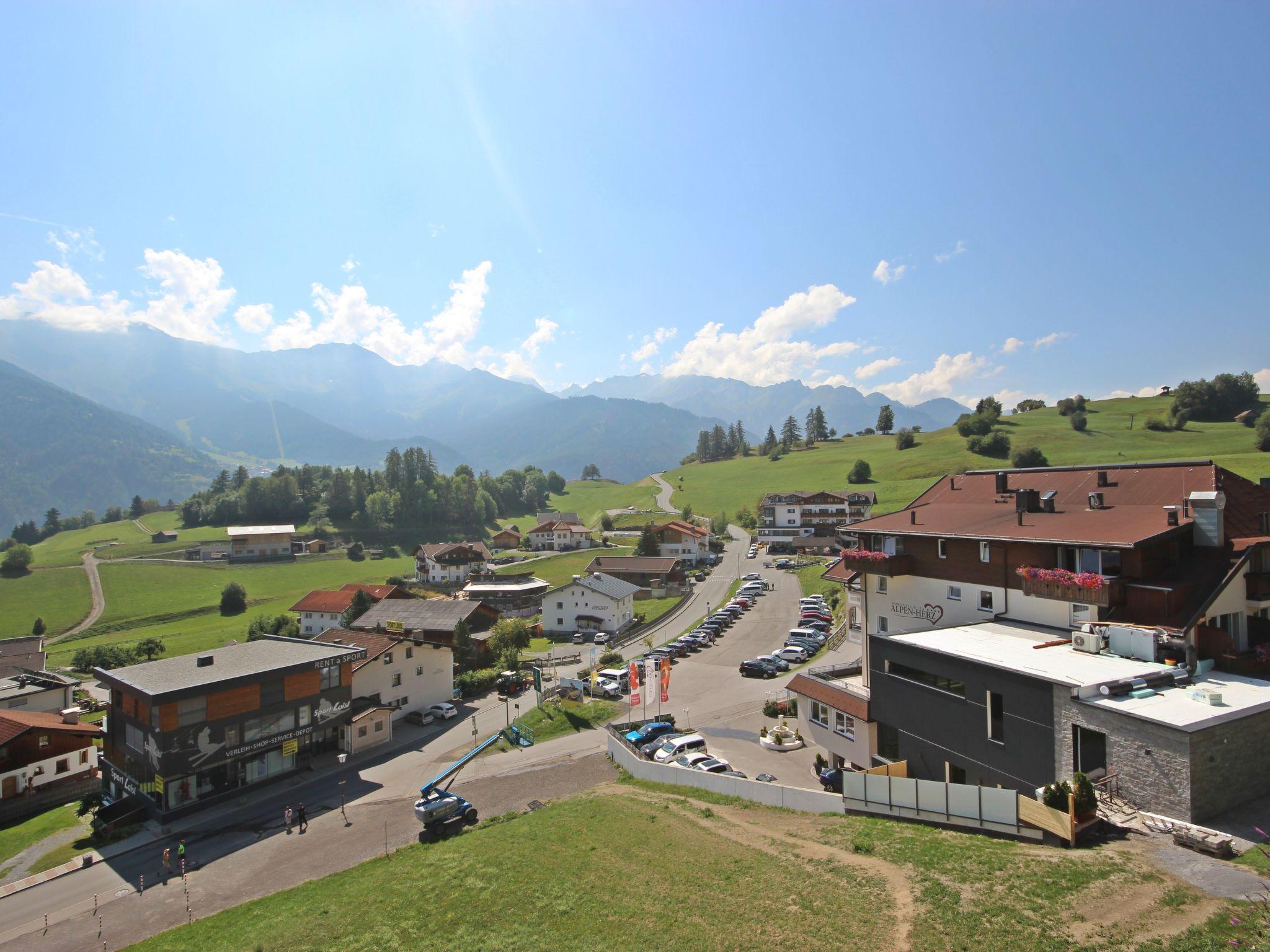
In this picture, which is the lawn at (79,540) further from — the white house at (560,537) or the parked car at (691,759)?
the parked car at (691,759)

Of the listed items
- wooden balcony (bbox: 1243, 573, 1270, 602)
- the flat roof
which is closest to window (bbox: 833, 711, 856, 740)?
the flat roof

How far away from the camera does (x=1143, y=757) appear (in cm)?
1561

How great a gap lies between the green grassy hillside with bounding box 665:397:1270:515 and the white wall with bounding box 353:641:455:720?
81781 mm

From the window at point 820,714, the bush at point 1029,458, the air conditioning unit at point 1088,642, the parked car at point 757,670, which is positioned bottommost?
the parked car at point 757,670

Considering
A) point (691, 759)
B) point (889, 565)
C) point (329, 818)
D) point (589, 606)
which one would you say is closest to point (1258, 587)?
point (889, 565)

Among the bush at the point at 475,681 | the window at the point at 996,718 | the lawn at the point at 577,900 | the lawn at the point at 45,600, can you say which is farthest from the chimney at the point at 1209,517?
the lawn at the point at 45,600

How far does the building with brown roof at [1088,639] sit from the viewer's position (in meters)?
15.9

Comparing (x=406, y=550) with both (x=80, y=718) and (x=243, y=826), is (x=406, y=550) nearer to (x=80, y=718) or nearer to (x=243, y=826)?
(x=80, y=718)

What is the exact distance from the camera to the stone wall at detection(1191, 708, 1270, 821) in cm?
1476

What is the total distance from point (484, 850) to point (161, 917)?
11912mm

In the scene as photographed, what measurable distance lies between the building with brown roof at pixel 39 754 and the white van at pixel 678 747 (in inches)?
1395

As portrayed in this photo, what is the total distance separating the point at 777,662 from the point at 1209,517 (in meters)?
29.8

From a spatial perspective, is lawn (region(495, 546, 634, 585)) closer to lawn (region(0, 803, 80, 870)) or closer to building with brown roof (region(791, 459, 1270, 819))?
lawn (region(0, 803, 80, 870))

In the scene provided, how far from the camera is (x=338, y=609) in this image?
81375mm
